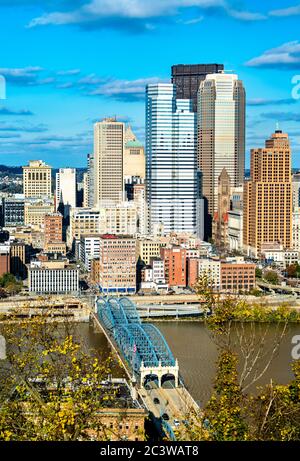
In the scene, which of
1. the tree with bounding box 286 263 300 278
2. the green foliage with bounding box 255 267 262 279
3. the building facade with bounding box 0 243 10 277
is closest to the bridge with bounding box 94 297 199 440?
the building facade with bounding box 0 243 10 277

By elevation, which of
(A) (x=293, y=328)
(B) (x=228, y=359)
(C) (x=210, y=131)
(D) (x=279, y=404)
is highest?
(C) (x=210, y=131)

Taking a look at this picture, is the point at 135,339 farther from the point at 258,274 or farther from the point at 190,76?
the point at 190,76

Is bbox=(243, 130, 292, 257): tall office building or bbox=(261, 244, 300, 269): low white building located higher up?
bbox=(243, 130, 292, 257): tall office building

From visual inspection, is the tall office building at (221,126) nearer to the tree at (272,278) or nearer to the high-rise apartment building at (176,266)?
the tree at (272,278)

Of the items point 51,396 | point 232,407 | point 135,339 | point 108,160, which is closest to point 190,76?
point 108,160

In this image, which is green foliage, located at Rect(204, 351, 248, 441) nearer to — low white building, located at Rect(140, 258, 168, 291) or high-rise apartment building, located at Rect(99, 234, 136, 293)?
high-rise apartment building, located at Rect(99, 234, 136, 293)

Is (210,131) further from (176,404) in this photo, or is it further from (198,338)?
(176,404)

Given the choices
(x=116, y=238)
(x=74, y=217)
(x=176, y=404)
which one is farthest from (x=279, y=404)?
(x=74, y=217)
